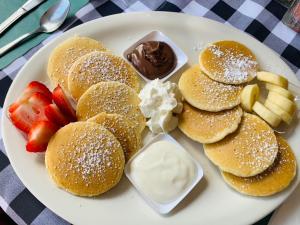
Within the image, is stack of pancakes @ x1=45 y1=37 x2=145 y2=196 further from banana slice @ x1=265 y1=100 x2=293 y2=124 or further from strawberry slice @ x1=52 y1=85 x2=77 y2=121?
banana slice @ x1=265 y1=100 x2=293 y2=124

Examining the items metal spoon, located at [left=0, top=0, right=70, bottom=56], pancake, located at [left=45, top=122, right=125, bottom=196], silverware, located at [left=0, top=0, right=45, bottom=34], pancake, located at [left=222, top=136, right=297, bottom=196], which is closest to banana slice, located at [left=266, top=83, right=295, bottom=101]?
pancake, located at [left=222, top=136, right=297, bottom=196]

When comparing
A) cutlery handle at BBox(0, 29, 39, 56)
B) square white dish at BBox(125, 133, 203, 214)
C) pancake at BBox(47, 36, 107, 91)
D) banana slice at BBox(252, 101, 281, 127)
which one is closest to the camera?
square white dish at BBox(125, 133, 203, 214)

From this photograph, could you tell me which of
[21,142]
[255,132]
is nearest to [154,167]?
[255,132]

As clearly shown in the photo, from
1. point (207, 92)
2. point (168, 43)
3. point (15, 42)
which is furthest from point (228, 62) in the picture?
point (15, 42)

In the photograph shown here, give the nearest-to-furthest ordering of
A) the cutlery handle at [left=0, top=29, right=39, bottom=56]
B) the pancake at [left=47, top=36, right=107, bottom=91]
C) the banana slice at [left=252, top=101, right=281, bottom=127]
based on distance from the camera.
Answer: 1. the banana slice at [left=252, top=101, right=281, bottom=127]
2. the pancake at [left=47, top=36, right=107, bottom=91]
3. the cutlery handle at [left=0, top=29, right=39, bottom=56]

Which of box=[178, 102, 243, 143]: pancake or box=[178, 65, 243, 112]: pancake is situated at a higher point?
box=[178, 65, 243, 112]: pancake

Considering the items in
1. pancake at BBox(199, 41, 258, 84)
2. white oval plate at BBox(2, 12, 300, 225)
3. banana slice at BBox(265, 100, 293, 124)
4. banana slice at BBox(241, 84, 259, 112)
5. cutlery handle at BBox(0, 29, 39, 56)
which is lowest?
white oval plate at BBox(2, 12, 300, 225)

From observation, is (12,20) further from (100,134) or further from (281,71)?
(281,71)

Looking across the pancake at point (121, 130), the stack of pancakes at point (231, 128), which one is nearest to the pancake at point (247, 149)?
the stack of pancakes at point (231, 128)

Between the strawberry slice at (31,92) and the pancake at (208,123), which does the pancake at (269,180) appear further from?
the strawberry slice at (31,92)
